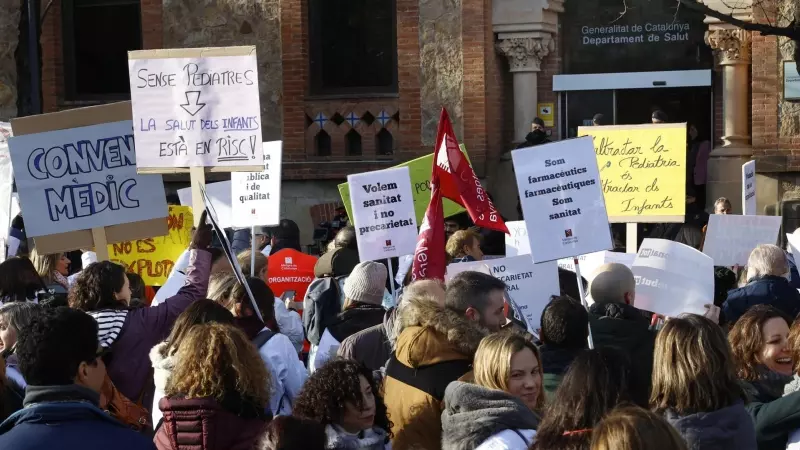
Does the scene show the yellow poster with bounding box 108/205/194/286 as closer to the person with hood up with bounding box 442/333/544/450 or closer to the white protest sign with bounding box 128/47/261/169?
the white protest sign with bounding box 128/47/261/169

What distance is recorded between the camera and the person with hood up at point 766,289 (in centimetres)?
772

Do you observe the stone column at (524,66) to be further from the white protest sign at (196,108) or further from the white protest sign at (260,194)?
the white protest sign at (196,108)

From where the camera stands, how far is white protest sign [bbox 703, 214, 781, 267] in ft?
32.9

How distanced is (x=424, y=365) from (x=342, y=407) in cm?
72

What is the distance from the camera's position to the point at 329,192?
17984 mm

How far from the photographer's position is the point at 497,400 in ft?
15.2

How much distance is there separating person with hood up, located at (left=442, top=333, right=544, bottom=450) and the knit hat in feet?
6.52

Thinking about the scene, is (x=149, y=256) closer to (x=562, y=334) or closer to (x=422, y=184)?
(x=422, y=184)

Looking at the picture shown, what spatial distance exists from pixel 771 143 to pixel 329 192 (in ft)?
18.8

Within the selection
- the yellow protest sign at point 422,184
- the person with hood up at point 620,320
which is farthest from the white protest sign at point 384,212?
the person with hood up at point 620,320

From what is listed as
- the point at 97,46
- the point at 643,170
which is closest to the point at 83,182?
the point at 643,170

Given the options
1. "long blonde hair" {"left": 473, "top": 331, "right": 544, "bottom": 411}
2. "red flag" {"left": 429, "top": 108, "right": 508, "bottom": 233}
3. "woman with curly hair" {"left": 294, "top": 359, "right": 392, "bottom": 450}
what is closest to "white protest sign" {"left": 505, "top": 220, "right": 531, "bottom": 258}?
"red flag" {"left": 429, "top": 108, "right": 508, "bottom": 233}

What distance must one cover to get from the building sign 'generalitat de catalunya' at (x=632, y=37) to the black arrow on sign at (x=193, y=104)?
912 centimetres

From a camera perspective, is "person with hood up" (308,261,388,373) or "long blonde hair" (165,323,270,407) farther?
"person with hood up" (308,261,388,373)
